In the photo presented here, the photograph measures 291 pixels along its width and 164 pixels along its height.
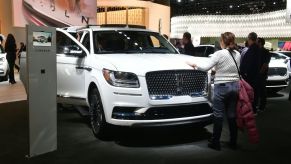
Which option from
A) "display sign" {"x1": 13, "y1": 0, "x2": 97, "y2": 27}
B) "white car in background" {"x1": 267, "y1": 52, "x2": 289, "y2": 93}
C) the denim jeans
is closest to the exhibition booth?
the denim jeans

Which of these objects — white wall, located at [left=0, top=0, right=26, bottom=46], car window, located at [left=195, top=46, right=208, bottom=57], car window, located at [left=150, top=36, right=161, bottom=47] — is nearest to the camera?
car window, located at [left=150, top=36, right=161, bottom=47]

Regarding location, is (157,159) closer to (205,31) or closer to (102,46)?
(102,46)

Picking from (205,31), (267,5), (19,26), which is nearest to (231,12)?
(267,5)

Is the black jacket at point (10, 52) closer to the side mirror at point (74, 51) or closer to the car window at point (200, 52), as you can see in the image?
the car window at point (200, 52)

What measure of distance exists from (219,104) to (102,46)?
94.1 inches

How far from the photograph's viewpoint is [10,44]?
48.3ft

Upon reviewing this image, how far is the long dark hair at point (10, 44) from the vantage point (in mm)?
14586

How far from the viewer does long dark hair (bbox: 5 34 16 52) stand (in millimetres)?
14586

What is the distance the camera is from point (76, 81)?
7.27m

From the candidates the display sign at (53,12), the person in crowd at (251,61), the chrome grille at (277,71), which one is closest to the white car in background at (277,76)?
the chrome grille at (277,71)

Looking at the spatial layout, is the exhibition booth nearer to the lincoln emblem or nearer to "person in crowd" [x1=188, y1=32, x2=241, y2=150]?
the lincoln emblem

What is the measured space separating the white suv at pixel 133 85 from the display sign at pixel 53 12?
10571mm

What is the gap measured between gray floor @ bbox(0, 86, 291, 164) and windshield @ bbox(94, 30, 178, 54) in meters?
1.41

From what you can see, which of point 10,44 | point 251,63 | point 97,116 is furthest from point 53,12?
point 97,116
